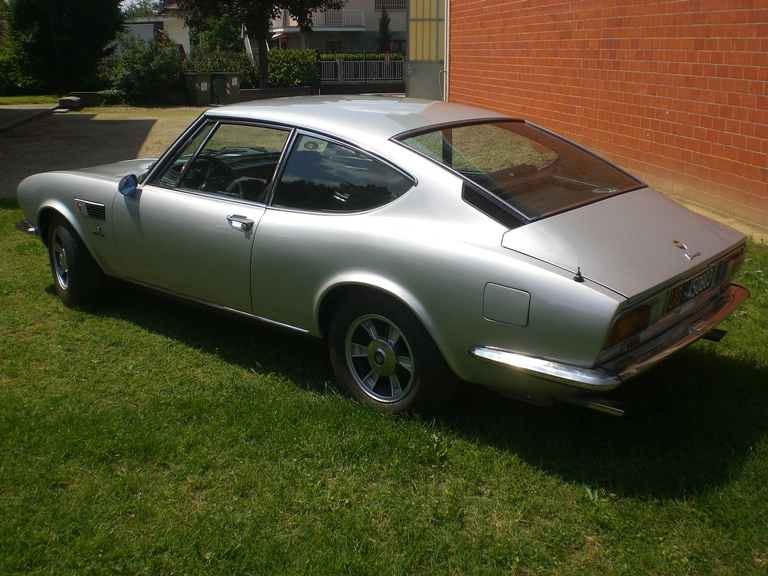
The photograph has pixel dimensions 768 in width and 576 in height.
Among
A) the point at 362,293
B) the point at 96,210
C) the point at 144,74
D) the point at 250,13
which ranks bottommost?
the point at 144,74

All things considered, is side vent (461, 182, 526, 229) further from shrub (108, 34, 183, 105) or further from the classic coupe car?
shrub (108, 34, 183, 105)

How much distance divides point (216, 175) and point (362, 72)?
3634cm

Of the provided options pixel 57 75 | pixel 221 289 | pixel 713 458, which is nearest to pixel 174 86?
pixel 57 75

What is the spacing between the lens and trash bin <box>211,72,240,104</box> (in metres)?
26.5

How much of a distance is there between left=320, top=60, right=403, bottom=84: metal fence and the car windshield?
35.3 metres

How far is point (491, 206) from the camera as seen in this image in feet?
11.0

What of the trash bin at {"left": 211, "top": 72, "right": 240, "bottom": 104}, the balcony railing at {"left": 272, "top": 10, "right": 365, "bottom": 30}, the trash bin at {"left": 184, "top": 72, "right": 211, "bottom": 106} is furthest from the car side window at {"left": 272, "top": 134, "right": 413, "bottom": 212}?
the balcony railing at {"left": 272, "top": 10, "right": 365, "bottom": 30}

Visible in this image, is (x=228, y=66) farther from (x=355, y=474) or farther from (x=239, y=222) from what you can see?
(x=355, y=474)

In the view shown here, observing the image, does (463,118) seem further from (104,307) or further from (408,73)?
(408,73)

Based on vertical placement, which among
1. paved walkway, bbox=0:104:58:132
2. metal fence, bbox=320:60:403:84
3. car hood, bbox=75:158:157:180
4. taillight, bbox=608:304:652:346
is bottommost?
metal fence, bbox=320:60:403:84

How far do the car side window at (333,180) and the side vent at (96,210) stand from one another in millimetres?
1435

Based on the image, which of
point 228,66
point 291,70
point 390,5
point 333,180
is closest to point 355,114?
point 333,180

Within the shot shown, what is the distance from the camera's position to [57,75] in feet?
90.8

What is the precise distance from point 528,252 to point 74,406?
8.01 ft
